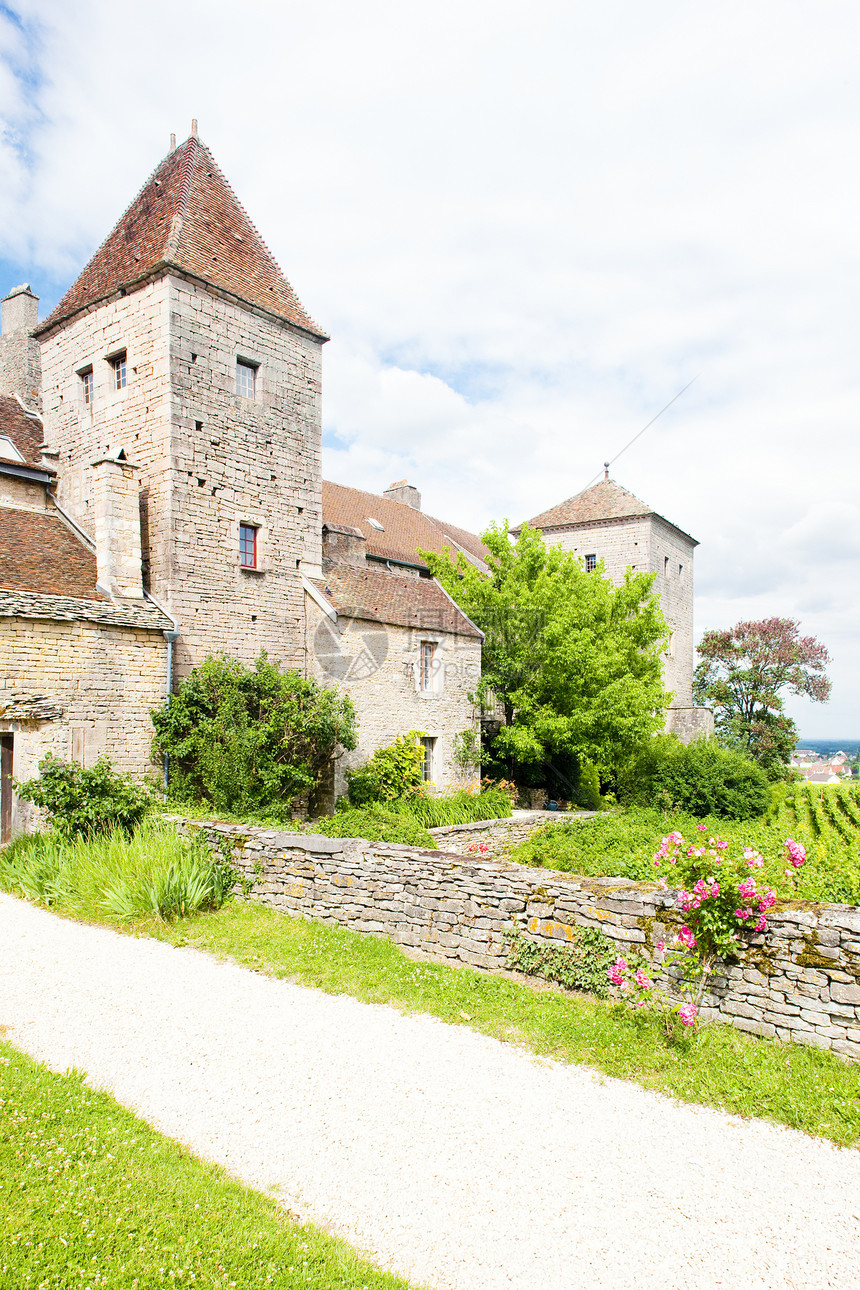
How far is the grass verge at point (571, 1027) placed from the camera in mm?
4750

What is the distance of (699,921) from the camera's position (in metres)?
5.76

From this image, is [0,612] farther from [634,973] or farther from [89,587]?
[634,973]

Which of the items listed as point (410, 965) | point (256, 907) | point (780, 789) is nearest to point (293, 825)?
point (256, 907)

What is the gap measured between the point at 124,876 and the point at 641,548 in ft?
93.4

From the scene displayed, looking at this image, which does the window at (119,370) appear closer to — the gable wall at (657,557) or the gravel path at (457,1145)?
the gravel path at (457,1145)

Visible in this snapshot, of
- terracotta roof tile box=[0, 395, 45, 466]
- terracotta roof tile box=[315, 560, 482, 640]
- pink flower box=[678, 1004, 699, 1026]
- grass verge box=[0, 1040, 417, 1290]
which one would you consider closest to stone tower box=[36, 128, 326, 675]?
terracotta roof tile box=[0, 395, 45, 466]

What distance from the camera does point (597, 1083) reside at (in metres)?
5.05

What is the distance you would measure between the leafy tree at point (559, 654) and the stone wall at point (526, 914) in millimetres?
11578

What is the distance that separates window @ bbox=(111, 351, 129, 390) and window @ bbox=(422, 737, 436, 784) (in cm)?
1048

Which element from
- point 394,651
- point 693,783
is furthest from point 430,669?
point 693,783

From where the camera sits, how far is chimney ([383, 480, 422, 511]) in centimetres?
3086

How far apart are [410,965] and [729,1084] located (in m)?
3.24

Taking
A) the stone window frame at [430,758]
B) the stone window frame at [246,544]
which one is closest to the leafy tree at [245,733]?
the stone window frame at [246,544]

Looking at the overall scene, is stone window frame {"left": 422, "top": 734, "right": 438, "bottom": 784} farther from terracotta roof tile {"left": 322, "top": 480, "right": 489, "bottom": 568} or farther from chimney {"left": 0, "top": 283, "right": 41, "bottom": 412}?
chimney {"left": 0, "top": 283, "right": 41, "bottom": 412}
